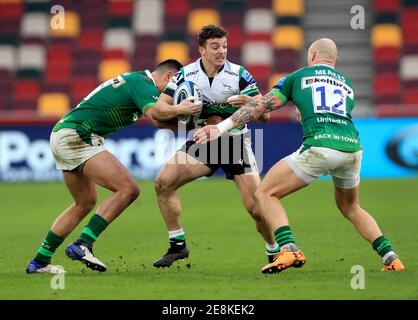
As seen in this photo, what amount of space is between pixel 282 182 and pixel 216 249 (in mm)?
3064

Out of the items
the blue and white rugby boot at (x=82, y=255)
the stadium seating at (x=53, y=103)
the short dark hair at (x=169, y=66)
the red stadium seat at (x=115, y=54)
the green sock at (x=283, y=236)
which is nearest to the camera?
the green sock at (x=283, y=236)

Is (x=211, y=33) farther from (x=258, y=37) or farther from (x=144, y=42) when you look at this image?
(x=144, y=42)

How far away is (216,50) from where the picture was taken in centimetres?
1053

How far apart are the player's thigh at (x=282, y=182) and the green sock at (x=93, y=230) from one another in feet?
5.80

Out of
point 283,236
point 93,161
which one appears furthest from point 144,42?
point 283,236

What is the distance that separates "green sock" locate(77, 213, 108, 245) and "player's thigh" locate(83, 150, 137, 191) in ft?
1.14

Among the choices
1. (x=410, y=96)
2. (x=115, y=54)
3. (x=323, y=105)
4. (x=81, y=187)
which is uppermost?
(x=115, y=54)

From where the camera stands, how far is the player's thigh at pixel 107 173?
33.7 ft

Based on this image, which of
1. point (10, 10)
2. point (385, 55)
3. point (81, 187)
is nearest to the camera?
point (81, 187)

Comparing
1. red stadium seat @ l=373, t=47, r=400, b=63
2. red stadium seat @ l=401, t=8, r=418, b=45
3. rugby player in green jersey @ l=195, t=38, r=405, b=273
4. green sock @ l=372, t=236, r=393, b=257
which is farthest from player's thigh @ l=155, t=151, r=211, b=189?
red stadium seat @ l=401, t=8, r=418, b=45

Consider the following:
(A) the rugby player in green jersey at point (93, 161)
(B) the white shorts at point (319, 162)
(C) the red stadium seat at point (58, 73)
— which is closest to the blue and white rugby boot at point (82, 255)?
(A) the rugby player in green jersey at point (93, 161)

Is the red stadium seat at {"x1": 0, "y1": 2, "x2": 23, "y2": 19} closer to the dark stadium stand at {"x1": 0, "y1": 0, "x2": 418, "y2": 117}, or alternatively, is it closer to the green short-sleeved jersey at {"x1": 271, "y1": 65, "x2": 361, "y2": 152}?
the dark stadium stand at {"x1": 0, "y1": 0, "x2": 418, "y2": 117}

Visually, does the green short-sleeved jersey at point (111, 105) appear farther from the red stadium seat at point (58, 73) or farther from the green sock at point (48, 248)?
the red stadium seat at point (58, 73)

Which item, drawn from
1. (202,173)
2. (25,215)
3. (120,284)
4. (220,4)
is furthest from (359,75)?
(120,284)
